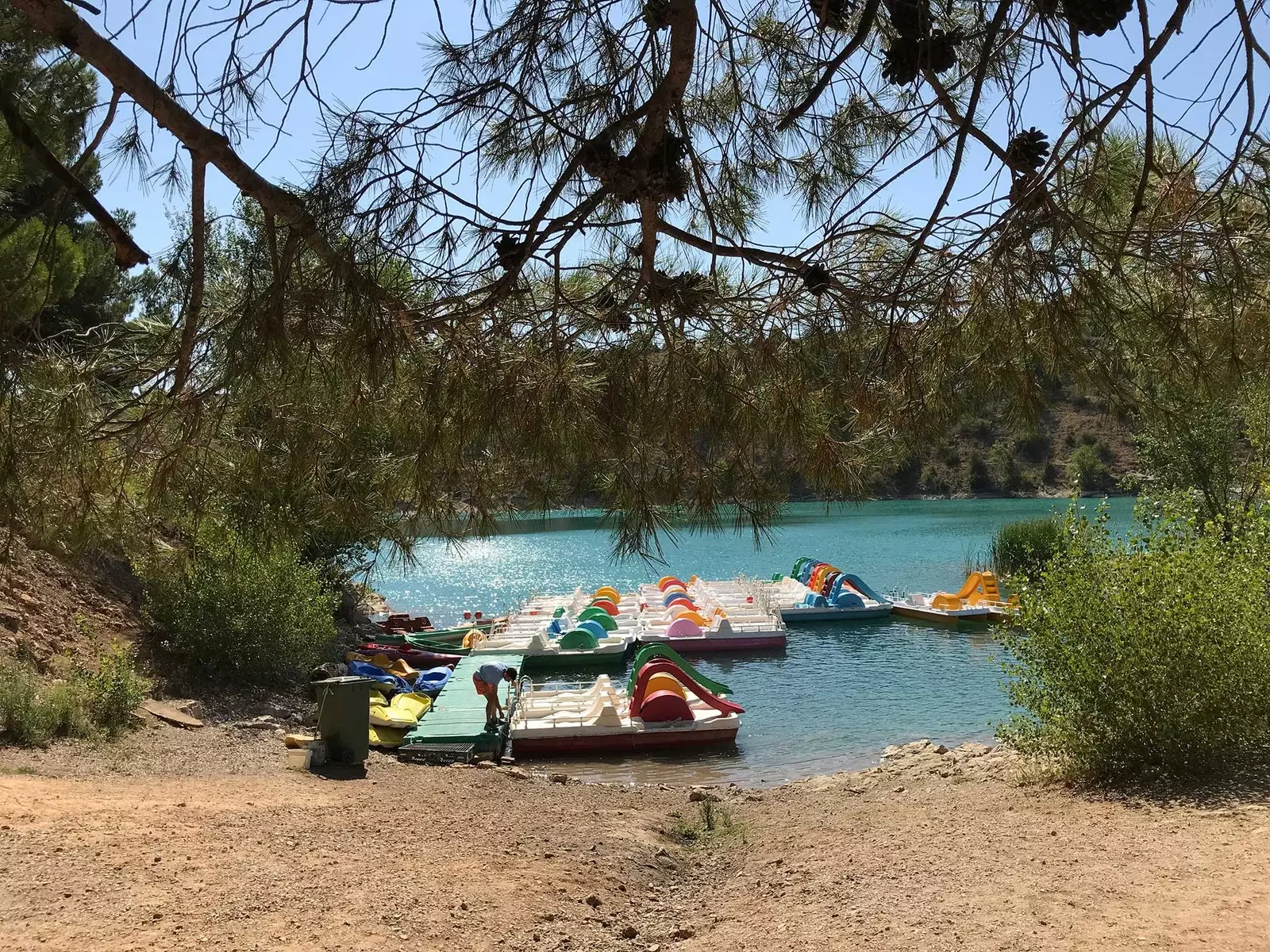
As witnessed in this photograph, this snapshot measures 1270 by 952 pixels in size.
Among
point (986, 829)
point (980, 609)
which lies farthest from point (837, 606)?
point (986, 829)

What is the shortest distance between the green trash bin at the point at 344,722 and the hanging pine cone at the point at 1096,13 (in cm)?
714

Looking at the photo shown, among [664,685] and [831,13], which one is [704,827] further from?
[831,13]

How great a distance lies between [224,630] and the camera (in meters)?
11.9

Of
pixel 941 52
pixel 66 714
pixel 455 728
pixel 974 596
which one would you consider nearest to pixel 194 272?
pixel 941 52

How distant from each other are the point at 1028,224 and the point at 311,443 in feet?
8.88

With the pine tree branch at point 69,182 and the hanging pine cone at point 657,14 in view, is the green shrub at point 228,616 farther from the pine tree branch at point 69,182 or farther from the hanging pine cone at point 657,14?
the hanging pine cone at point 657,14

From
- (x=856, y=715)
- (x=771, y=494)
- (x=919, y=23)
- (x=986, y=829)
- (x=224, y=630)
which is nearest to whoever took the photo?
(x=919, y=23)

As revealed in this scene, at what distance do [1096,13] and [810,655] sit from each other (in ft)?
53.8

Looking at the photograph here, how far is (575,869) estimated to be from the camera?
593 centimetres

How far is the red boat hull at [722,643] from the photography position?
18875 mm

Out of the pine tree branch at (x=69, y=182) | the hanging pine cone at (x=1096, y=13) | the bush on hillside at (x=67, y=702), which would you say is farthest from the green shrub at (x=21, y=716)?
the hanging pine cone at (x=1096, y=13)

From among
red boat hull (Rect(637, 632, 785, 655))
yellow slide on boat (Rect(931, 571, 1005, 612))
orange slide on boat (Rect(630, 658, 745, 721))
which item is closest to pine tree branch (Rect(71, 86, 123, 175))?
orange slide on boat (Rect(630, 658, 745, 721))

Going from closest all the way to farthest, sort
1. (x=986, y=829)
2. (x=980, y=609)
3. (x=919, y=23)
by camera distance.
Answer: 1. (x=919, y=23)
2. (x=986, y=829)
3. (x=980, y=609)

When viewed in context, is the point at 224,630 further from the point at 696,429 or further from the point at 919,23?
the point at 919,23
